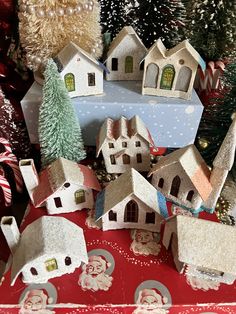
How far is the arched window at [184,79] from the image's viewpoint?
97cm

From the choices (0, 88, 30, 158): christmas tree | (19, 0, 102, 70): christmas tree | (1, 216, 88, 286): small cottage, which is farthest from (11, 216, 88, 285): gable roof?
(19, 0, 102, 70): christmas tree

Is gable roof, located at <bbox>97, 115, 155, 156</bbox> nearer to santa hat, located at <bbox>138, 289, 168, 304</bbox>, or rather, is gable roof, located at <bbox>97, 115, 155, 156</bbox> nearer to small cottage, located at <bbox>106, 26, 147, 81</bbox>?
small cottage, located at <bbox>106, 26, 147, 81</bbox>

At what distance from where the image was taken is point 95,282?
77 cm

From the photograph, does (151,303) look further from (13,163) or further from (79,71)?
(79,71)

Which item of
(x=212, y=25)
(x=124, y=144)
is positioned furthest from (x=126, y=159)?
(x=212, y=25)

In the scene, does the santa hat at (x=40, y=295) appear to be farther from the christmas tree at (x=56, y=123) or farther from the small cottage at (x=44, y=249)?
the christmas tree at (x=56, y=123)

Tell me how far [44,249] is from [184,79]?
24.2 inches

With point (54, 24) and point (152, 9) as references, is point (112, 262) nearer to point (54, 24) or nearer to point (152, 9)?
point (54, 24)

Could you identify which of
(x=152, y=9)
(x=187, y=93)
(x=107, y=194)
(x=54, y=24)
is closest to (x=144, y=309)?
(x=107, y=194)

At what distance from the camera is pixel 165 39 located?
1115 millimetres

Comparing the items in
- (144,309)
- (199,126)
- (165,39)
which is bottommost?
(144,309)

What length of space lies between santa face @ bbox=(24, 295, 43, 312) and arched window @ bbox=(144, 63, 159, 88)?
2.13ft

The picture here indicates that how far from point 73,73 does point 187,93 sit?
34 centimetres

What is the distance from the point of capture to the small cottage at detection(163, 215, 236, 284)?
2.37 ft
